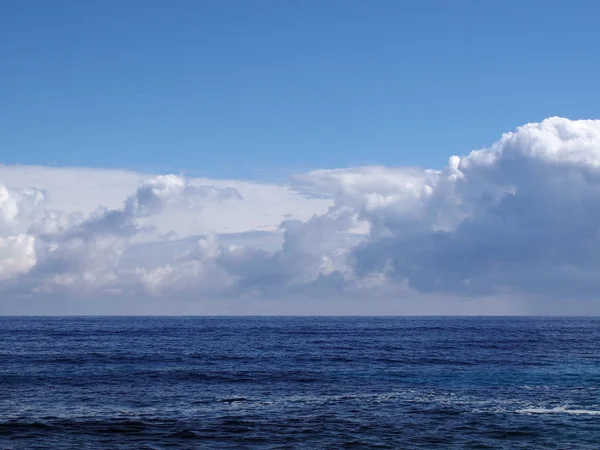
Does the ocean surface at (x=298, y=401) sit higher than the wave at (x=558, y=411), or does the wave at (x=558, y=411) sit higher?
the wave at (x=558, y=411)

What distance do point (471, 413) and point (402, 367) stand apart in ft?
92.7

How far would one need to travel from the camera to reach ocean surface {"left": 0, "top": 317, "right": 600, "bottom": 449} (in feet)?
132

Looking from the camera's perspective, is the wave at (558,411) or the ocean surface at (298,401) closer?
the ocean surface at (298,401)

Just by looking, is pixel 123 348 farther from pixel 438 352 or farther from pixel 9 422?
pixel 9 422

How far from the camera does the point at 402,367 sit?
248 feet

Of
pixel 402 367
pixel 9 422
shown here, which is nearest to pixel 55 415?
pixel 9 422

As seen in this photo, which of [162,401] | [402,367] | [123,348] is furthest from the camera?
[123,348]

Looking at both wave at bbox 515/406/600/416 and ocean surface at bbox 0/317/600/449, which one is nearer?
ocean surface at bbox 0/317/600/449

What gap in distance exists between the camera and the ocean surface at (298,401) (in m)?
40.2

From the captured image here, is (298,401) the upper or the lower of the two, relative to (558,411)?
lower

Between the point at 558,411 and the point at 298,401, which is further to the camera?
the point at 298,401

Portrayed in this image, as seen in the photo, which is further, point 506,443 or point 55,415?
point 55,415

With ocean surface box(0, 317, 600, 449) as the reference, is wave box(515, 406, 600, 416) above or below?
above

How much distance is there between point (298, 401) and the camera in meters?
52.5
